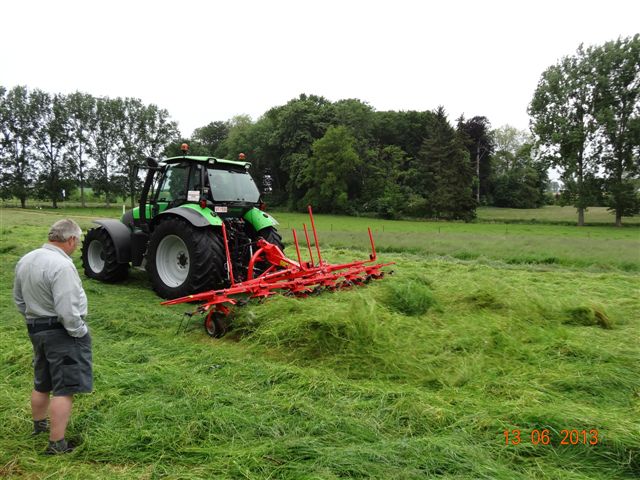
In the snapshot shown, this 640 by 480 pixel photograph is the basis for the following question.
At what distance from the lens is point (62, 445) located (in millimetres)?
2717

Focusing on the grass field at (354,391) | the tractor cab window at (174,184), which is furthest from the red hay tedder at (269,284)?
the tractor cab window at (174,184)

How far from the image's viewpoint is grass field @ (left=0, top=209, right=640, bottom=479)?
2.53 meters

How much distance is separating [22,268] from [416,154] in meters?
51.1

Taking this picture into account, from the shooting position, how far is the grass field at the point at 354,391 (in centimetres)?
253

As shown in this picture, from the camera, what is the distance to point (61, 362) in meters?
2.80

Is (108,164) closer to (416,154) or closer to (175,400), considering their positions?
(416,154)

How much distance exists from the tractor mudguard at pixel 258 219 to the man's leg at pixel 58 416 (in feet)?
15.2

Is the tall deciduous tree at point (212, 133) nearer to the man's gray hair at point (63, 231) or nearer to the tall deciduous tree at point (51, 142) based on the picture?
the tall deciduous tree at point (51, 142)

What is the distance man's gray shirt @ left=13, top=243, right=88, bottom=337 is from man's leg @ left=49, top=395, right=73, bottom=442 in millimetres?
406

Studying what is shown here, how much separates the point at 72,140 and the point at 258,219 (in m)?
50.2

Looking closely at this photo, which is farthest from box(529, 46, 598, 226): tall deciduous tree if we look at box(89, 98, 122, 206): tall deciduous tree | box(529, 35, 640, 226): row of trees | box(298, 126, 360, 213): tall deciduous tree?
box(89, 98, 122, 206): tall deciduous tree

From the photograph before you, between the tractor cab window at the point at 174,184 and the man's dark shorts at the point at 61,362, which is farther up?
the tractor cab window at the point at 174,184
